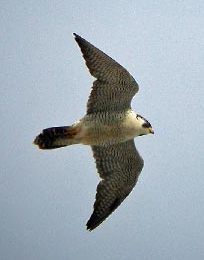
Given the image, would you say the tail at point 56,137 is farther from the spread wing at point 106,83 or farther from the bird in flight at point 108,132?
the spread wing at point 106,83

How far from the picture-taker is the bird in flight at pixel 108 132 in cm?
1073

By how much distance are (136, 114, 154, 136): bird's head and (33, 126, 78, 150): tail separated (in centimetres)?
130

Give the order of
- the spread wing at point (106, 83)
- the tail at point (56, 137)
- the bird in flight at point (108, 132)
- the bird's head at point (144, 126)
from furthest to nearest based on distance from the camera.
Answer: the bird's head at point (144, 126) < the tail at point (56, 137) < the bird in flight at point (108, 132) < the spread wing at point (106, 83)

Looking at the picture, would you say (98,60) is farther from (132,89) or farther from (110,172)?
(110,172)

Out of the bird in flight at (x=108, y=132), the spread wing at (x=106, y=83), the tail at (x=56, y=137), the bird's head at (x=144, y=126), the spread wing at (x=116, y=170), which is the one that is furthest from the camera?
the spread wing at (x=116, y=170)

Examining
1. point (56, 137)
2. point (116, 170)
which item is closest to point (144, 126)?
point (116, 170)

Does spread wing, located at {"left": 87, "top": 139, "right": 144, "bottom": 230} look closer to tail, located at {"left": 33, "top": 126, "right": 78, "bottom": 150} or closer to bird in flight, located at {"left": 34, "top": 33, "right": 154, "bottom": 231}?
bird in flight, located at {"left": 34, "top": 33, "right": 154, "bottom": 231}

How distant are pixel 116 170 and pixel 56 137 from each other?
1.59 m

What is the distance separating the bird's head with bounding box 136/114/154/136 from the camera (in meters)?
11.4

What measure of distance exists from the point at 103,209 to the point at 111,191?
0.41m

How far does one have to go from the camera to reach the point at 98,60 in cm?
1055

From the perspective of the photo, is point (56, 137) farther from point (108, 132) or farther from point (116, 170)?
point (116, 170)

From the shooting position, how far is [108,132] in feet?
36.7

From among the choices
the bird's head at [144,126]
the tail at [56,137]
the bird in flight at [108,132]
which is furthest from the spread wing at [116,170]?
the tail at [56,137]
